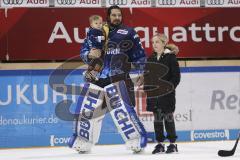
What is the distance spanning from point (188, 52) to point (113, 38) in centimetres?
336

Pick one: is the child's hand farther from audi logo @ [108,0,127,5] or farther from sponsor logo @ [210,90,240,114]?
sponsor logo @ [210,90,240,114]

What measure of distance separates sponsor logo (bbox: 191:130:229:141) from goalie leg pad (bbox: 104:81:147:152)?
2.93m

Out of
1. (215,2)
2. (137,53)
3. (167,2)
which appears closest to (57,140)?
(137,53)

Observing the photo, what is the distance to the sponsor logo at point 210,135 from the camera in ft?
36.2

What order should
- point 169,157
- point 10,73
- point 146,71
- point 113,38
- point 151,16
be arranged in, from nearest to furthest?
point 169,157 → point 113,38 → point 146,71 → point 10,73 → point 151,16

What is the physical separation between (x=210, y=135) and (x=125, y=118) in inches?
130

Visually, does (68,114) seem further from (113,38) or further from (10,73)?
(113,38)

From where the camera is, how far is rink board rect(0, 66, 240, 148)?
10.6m

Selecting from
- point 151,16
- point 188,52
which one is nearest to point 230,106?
point 188,52

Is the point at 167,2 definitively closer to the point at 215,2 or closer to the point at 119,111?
the point at 215,2

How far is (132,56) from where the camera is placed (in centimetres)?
854

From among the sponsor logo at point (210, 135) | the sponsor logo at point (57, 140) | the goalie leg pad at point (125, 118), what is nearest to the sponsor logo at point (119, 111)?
the goalie leg pad at point (125, 118)

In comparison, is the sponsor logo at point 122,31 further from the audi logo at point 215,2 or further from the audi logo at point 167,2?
the audi logo at point 215,2

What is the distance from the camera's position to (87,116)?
8344 millimetres
